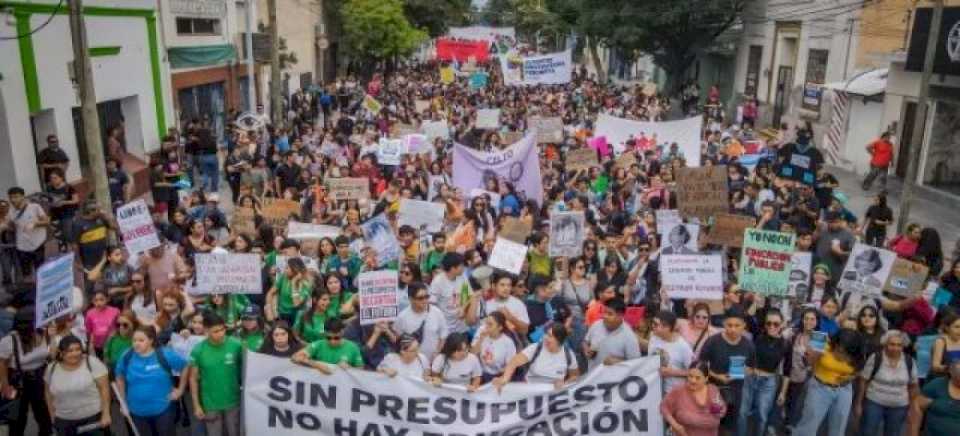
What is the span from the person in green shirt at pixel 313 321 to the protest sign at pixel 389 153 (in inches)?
282

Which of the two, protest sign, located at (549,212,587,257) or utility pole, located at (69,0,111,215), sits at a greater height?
utility pole, located at (69,0,111,215)

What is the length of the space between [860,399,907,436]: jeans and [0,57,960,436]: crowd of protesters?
0.02m

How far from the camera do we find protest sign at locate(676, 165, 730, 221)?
1067cm

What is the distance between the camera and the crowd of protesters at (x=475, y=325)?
5891 mm

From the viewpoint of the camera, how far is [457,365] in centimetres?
598

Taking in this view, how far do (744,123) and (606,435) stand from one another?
2182 centimetres

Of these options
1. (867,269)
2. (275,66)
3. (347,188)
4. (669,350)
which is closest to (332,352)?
(669,350)

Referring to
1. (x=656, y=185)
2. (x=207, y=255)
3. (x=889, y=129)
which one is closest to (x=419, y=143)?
(x=656, y=185)

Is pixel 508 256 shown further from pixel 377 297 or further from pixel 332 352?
pixel 332 352

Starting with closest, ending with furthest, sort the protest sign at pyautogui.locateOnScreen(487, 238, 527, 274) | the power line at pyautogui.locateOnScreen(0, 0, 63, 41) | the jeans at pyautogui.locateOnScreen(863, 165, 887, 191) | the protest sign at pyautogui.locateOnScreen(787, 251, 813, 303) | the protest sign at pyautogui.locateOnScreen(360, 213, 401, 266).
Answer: the protest sign at pyautogui.locateOnScreen(787, 251, 813, 303) < the protest sign at pyautogui.locateOnScreen(487, 238, 527, 274) < the protest sign at pyautogui.locateOnScreen(360, 213, 401, 266) < the power line at pyautogui.locateOnScreen(0, 0, 63, 41) < the jeans at pyautogui.locateOnScreen(863, 165, 887, 191)

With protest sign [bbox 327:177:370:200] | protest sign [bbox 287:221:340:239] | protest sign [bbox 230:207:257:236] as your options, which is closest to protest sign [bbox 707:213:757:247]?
protest sign [bbox 287:221:340:239]

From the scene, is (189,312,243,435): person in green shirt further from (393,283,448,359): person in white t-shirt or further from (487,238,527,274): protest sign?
(487,238,527,274): protest sign

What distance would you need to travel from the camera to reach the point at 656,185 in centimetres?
1168

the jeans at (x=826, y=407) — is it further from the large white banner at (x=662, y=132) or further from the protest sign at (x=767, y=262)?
the large white banner at (x=662, y=132)
